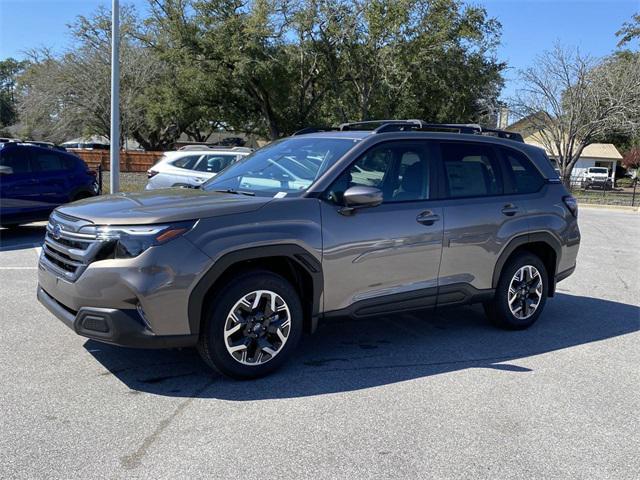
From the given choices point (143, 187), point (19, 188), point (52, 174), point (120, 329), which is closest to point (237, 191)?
point (120, 329)

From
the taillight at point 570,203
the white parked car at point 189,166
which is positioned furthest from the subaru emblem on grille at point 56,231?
the white parked car at point 189,166

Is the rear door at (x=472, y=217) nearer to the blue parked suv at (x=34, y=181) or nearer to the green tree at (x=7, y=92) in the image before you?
the blue parked suv at (x=34, y=181)

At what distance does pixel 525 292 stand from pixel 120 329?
12.9 feet

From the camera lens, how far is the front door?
4645mm

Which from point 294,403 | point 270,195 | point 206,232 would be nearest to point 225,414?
point 294,403

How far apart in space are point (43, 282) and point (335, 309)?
2.23m

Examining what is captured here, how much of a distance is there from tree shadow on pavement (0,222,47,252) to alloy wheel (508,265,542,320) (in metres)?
7.83

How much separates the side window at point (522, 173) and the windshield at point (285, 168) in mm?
1896

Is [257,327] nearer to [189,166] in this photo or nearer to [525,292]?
[525,292]

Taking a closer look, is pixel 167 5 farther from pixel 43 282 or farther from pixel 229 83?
pixel 43 282

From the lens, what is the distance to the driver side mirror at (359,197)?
14.9 ft

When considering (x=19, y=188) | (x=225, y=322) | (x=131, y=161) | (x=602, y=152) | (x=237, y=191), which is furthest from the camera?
(x=602, y=152)

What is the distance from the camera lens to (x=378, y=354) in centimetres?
514

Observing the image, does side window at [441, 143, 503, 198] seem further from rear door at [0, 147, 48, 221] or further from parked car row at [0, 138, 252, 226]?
rear door at [0, 147, 48, 221]
